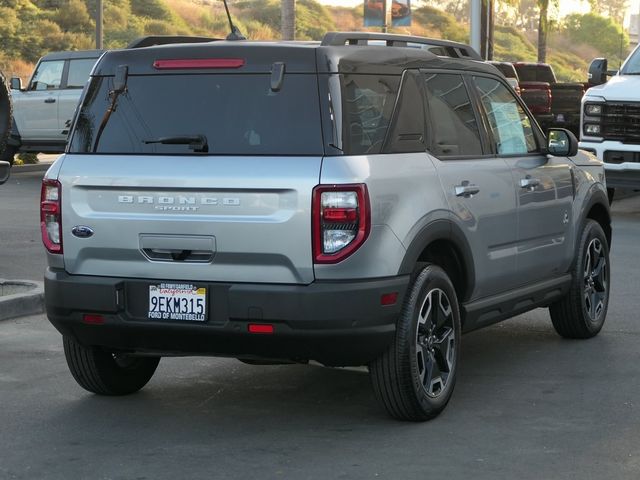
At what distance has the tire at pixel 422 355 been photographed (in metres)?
6.56

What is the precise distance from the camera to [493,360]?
27.7 ft

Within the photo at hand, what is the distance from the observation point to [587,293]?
9.09 metres

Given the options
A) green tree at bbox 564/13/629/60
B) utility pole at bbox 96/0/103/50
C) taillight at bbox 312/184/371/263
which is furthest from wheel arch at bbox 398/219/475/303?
green tree at bbox 564/13/629/60

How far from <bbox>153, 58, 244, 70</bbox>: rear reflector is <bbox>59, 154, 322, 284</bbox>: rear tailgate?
0.47 metres

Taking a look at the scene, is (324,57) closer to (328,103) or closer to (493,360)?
(328,103)

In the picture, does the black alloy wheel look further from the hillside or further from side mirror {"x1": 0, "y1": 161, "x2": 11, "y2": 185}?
the hillside

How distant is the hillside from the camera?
61.1 m

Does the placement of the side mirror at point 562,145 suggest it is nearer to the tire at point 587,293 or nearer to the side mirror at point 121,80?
the tire at point 587,293

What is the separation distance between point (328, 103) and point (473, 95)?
159 centimetres

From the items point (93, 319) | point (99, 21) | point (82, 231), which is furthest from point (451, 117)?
point (99, 21)

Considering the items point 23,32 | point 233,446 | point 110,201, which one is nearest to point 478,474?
point 233,446

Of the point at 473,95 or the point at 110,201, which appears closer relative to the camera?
the point at 110,201

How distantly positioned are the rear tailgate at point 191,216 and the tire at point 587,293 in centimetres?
311

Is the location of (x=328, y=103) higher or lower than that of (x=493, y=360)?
higher
